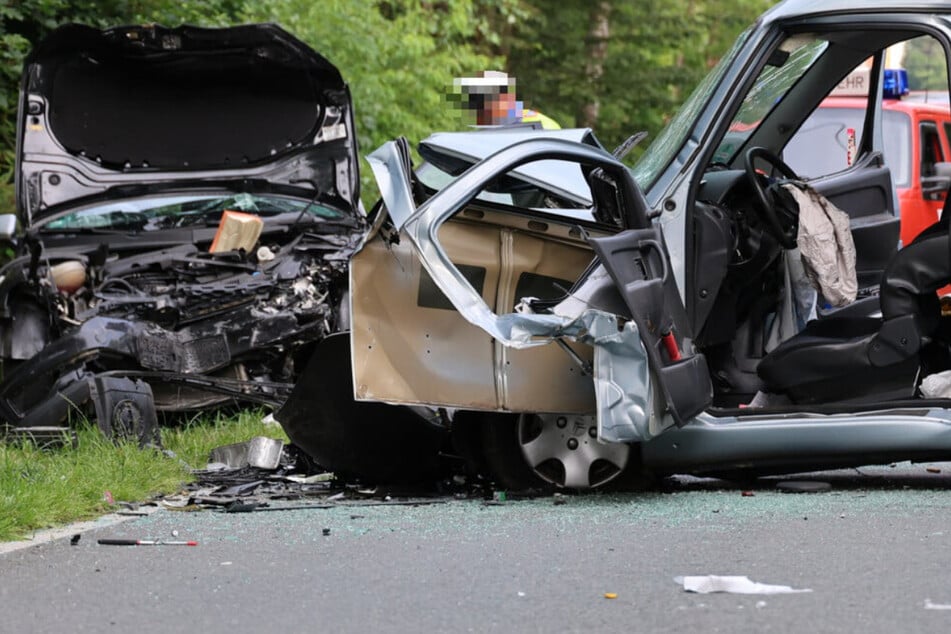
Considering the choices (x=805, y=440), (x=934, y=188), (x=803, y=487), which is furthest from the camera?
(x=934, y=188)

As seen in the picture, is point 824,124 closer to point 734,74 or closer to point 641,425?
point 734,74

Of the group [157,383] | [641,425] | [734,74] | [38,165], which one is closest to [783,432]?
[641,425]

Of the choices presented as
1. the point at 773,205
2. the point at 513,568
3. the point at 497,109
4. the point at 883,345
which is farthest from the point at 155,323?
the point at 513,568

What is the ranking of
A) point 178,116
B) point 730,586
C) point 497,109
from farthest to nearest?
point 178,116, point 497,109, point 730,586

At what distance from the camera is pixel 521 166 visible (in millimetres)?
6418

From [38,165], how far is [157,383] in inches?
74.9

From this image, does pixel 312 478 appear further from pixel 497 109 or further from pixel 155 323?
pixel 497 109

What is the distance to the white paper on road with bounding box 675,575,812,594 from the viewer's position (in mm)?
4531

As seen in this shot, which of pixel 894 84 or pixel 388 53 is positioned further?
pixel 388 53

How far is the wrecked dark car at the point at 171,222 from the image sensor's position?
28.6ft

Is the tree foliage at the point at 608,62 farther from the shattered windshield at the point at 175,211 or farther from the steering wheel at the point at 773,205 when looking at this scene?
the steering wheel at the point at 773,205

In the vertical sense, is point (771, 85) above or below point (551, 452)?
above

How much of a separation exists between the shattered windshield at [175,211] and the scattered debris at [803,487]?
14.1ft

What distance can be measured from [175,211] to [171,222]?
0.10 metres
